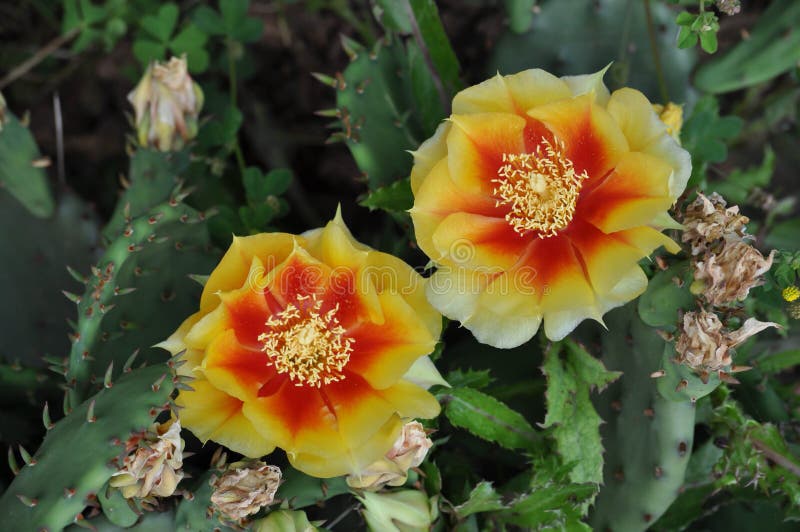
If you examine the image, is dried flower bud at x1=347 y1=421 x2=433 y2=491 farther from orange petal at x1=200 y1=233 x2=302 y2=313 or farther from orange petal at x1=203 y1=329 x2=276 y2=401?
orange petal at x1=200 y1=233 x2=302 y2=313

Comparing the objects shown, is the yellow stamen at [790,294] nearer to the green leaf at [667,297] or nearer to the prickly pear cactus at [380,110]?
the green leaf at [667,297]

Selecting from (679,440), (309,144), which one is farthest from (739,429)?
(309,144)

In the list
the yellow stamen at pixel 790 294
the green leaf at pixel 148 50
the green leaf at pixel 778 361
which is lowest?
the green leaf at pixel 778 361

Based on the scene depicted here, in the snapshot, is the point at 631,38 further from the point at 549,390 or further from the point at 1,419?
the point at 1,419

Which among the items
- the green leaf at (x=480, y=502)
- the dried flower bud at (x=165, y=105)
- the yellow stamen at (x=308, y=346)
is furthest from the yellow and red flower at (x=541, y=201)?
the dried flower bud at (x=165, y=105)

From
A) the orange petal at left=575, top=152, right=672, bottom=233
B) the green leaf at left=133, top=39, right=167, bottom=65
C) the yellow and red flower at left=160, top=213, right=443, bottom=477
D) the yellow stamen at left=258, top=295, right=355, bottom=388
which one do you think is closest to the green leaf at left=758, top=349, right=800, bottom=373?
the orange petal at left=575, top=152, right=672, bottom=233

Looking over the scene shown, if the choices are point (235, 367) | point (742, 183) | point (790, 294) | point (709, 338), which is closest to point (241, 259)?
point (235, 367)
